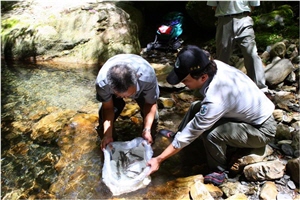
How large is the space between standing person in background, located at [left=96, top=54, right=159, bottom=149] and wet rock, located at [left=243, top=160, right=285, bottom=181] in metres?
1.02

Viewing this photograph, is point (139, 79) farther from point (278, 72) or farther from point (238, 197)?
point (278, 72)

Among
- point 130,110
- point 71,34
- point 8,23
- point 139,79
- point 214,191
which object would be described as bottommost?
Answer: point 214,191

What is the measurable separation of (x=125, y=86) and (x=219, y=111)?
783 millimetres

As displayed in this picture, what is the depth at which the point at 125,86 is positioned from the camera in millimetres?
2104

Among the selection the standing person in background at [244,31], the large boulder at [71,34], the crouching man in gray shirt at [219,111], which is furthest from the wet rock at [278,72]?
the large boulder at [71,34]

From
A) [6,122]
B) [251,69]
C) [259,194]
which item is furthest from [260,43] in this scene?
[6,122]

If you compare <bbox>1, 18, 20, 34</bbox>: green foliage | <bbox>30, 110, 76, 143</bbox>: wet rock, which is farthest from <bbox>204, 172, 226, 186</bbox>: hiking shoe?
<bbox>1, 18, 20, 34</bbox>: green foliage

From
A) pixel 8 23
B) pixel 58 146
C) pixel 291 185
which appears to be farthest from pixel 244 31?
pixel 8 23

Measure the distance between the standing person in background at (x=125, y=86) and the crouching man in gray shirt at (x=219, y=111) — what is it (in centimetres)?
35

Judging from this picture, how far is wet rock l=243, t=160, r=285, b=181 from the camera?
8.30ft

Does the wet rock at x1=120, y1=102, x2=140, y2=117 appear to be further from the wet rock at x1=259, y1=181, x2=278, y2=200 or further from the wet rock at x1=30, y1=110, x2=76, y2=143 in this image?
the wet rock at x1=259, y1=181, x2=278, y2=200

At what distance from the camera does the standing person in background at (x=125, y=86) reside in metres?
2.11

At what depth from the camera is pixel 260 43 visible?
18.3 feet

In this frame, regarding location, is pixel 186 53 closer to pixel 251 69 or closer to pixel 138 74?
pixel 138 74
